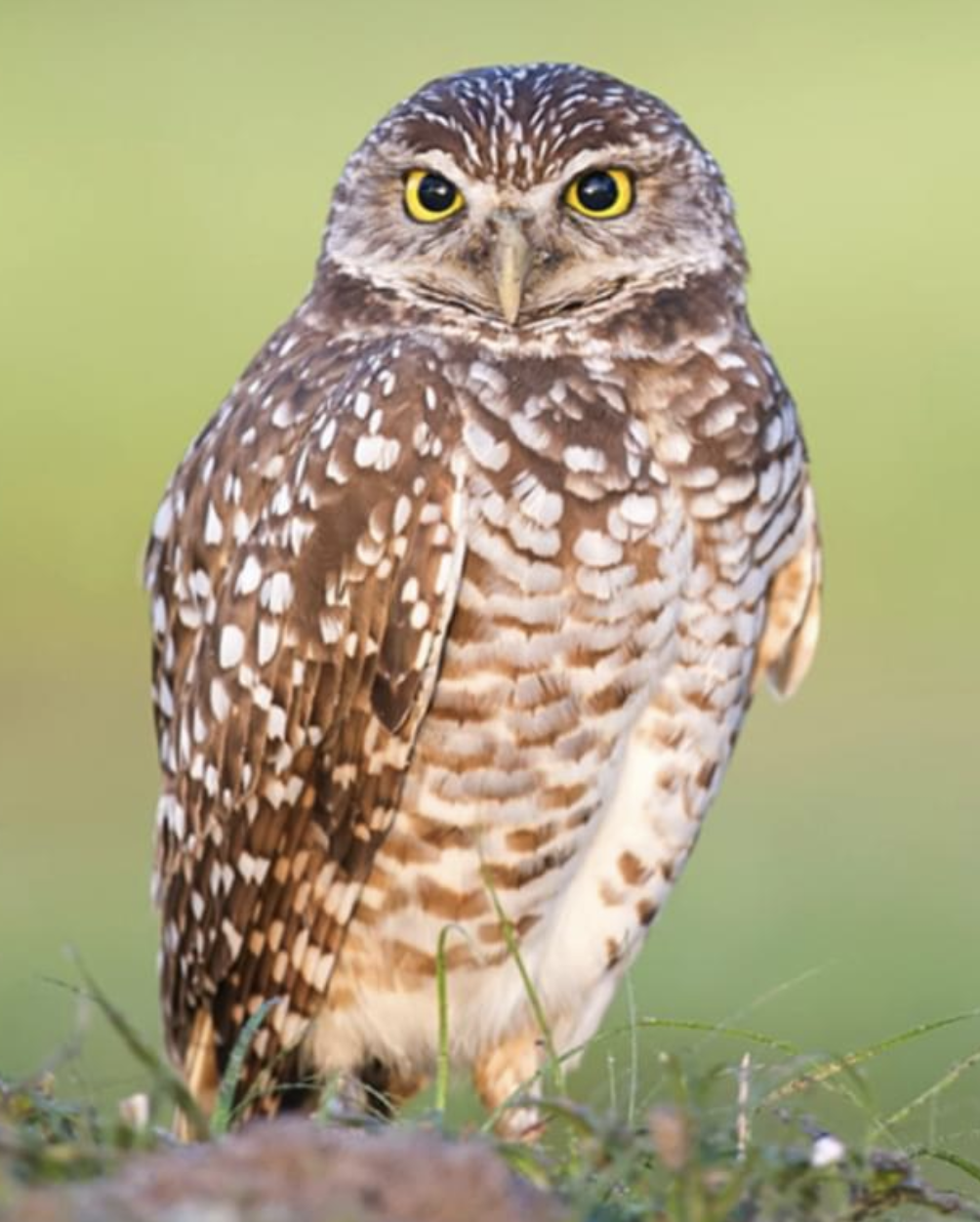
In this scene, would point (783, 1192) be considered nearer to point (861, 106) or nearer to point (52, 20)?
point (861, 106)

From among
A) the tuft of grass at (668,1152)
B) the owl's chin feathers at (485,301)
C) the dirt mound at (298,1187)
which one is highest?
the owl's chin feathers at (485,301)

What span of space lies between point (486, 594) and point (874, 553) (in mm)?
9644

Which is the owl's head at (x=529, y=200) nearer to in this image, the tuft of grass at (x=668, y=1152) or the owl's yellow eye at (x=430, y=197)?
the owl's yellow eye at (x=430, y=197)

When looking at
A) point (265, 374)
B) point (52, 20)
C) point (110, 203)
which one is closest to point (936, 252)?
point (110, 203)

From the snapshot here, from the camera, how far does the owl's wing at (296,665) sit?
4887 mm

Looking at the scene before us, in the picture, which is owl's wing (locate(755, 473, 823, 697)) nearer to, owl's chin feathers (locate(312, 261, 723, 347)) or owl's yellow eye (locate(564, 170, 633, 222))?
owl's chin feathers (locate(312, 261, 723, 347))

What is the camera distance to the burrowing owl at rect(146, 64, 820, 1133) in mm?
4918

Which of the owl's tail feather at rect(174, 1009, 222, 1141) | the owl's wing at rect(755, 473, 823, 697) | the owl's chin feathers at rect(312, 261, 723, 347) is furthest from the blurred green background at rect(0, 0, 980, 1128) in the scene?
the owl's chin feathers at rect(312, 261, 723, 347)

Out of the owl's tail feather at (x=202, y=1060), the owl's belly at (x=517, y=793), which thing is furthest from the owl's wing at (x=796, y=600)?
the owl's tail feather at (x=202, y=1060)

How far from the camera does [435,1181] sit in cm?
296

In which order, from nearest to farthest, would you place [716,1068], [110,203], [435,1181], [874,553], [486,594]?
[435,1181], [716,1068], [486,594], [874,553], [110,203]

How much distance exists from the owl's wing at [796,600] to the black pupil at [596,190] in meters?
0.58

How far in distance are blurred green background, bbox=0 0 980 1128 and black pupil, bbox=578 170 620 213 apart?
133 centimetres

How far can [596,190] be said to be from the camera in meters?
5.31
